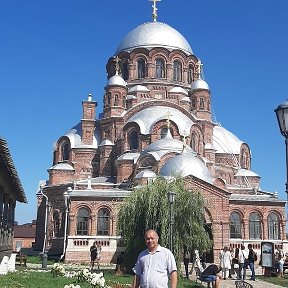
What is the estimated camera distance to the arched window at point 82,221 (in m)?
29.3

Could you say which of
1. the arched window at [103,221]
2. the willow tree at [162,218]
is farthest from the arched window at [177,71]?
the willow tree at [162,218]

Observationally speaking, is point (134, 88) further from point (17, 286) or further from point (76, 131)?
point (17, 286)

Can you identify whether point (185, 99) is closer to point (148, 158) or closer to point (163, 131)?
point (163, 131)

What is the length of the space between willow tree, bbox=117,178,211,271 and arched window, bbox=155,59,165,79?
74.5 ft

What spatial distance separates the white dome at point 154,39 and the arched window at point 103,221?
18.5 metres

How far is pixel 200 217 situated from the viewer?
20812 millimetres

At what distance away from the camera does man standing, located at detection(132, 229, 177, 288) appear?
5.55 meters

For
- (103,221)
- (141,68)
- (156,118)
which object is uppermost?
(141,68)

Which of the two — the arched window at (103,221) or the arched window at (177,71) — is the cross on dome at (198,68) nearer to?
the arched window at (177,71)

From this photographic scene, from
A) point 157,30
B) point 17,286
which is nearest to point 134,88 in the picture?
point 157,30

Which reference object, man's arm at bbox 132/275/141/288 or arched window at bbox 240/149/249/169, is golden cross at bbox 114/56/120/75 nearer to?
arched window at bbox 240/149/249/169

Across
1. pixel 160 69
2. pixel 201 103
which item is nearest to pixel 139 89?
pixel 160 69

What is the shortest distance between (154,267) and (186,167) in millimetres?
24257

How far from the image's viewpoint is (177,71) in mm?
43312
